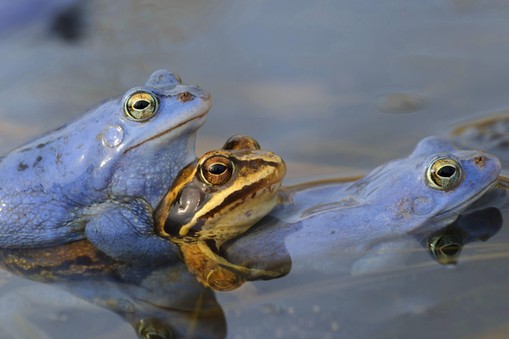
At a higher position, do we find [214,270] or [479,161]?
[479,161]

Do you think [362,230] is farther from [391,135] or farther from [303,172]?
[391,135]

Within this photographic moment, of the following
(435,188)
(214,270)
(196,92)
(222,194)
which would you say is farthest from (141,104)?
(435,188)

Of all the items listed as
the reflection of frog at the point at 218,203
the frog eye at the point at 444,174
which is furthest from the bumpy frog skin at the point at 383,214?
the reflection of frog at the point at 218,203

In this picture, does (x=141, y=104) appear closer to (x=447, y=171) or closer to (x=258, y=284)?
(x=258, y=284)

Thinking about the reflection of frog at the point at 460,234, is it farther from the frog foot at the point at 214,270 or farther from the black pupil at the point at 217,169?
the black pupil at the point at 217,169

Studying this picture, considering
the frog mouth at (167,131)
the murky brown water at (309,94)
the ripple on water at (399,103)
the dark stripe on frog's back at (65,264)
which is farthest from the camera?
the ripple on water at (399,103)

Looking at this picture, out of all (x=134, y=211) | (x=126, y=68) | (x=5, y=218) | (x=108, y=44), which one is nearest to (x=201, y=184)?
(x=134, y=211)

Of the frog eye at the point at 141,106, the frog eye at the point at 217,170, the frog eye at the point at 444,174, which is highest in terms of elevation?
the frog eye at the point at 141,106
